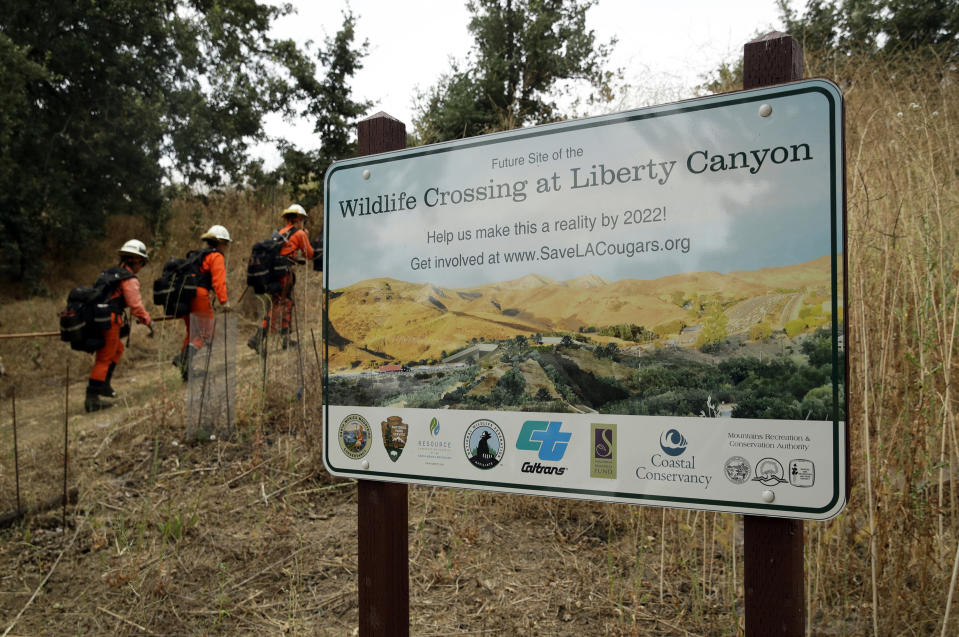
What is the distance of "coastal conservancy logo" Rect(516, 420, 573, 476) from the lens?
161 cm

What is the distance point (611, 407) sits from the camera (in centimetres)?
155

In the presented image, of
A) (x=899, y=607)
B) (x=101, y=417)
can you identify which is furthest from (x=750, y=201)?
(x=101, y=417)

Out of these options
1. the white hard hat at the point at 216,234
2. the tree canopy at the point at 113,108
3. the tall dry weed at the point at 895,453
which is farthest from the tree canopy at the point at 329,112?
the tall dry weed at the point at 895,453

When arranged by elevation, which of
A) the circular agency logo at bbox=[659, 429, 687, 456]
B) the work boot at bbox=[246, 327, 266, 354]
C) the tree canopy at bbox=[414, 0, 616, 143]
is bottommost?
the circular agency logo at bbox=[659, 429, 687, 456]

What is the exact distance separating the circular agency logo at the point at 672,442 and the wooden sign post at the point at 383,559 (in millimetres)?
859

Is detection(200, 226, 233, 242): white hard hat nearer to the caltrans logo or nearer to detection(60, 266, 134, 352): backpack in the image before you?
detection(60, 266, 134, 352): backpack

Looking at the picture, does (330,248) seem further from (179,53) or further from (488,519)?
(179,53)

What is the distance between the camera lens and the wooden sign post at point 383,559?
6.37ft

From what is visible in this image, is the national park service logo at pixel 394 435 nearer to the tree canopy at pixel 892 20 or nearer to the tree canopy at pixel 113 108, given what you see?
the tree canopy at pixel 892 20

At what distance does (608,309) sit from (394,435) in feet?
2.45

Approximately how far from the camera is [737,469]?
4.58 ft

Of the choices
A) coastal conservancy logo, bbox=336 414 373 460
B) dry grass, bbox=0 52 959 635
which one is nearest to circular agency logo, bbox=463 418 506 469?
coastal conservancy logo, bbox=336 414 373 460

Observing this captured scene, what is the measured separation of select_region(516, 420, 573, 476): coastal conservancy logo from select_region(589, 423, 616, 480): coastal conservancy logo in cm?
7

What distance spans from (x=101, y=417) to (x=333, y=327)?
18.2 ft
